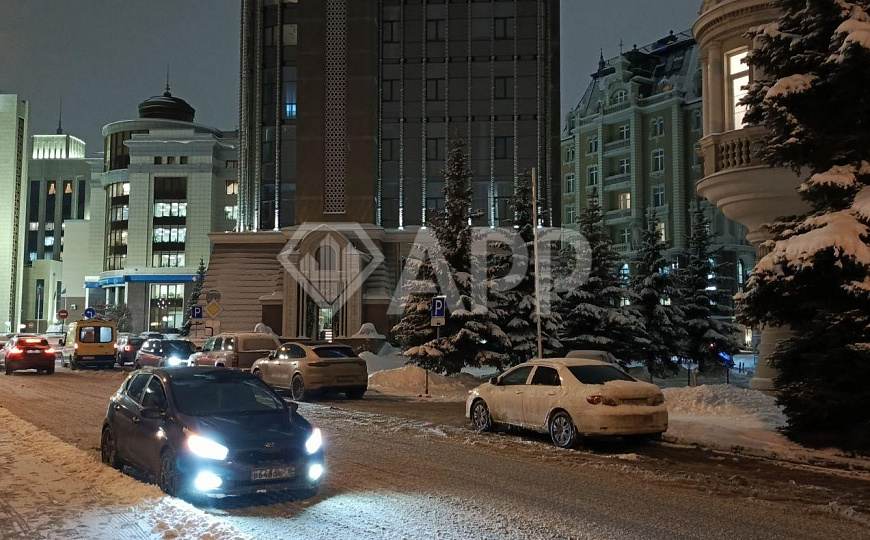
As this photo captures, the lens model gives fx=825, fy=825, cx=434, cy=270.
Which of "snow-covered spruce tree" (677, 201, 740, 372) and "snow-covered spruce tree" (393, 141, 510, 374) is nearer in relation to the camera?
"snow-covered spruce tree" (393, 141, 510, 374)

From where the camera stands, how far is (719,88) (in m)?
23.0

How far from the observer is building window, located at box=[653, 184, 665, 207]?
71.2m

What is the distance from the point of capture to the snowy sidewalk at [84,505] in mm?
7625

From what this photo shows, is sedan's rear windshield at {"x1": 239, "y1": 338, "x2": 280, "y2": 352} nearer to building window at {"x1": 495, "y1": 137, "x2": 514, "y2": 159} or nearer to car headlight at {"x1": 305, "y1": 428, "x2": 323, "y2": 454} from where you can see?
car headlight at {"x1": 305, "y1": 428, "x2": 323, "y2": 454}

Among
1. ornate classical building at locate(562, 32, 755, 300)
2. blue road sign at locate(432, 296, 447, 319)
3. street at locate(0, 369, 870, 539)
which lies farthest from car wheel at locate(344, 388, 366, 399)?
ornate classical building at locate(562, 32, 755, 300)

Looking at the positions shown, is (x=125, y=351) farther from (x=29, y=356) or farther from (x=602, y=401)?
(x=602, y=401)

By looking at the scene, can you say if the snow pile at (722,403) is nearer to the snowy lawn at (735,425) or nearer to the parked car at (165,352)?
the snowy lawn at (735,425)

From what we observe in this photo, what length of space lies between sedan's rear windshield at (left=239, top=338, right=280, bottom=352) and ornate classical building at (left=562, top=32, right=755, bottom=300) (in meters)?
44.6

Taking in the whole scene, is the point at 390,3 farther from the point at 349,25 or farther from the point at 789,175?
the point at 789,175

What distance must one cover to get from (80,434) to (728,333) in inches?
1224

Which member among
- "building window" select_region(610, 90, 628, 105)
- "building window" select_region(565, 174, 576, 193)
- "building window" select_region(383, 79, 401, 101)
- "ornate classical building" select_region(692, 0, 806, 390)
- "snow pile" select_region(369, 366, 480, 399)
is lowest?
"snow pile" select_region(369, 366, 480, 399)

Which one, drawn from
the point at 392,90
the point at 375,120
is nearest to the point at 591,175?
the point at 392,90

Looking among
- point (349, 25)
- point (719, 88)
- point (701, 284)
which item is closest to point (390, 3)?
point (349, 25)

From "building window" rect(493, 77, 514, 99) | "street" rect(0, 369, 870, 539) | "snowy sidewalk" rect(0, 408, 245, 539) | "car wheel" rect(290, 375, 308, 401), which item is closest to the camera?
"snowy sidewalk" rect(0, 408, 245, 539)
